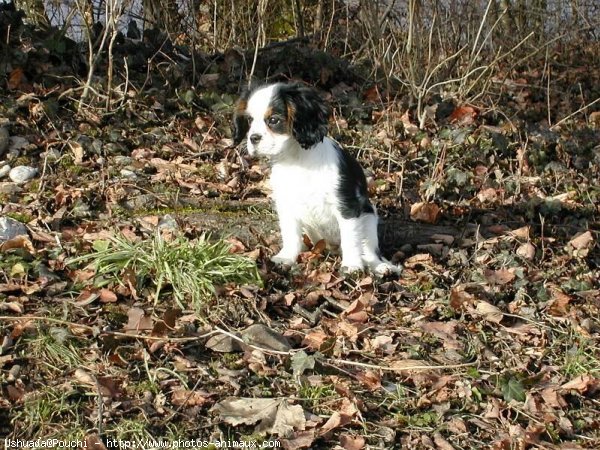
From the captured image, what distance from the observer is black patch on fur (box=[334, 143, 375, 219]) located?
5648 mm

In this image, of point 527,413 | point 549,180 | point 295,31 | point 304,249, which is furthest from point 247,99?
point 295,31

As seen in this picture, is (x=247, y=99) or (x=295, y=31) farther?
(x=295, y=31)

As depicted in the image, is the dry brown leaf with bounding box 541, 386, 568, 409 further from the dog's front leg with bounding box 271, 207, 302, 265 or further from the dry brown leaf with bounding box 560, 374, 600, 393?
the dog's front leg with bounding box 271, 207, 302, 265

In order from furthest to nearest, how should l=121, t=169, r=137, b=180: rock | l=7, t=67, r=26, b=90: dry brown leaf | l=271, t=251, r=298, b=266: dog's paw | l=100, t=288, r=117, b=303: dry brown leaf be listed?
l=7, t=67, r=26, b=90: dry brown leaf < l=121, t=169, r=137, b=180: rock < l=271, t=251, r=298, b=266: dog's paw < l=100, t=288, r=117, b=303: dry brown leaf

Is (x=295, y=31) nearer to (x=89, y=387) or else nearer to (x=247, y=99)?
(x=247, y=99)

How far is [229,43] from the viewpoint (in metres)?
9.20

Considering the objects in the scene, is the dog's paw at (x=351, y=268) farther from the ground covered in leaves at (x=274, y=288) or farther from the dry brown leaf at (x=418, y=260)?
the dry brown leaf at (x=418, y=260)

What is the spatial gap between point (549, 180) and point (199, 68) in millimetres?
3573

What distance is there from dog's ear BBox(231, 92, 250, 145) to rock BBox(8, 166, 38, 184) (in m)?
1.76

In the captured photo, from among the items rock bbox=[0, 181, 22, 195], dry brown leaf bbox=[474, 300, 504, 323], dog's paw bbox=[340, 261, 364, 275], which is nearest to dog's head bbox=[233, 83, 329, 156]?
dog's paw bbox=[340, 261, 364, 275]

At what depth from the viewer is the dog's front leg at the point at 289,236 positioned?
581cm

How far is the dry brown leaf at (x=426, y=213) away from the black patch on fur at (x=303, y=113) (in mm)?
1601

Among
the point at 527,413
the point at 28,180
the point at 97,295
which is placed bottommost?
the point at 527,413

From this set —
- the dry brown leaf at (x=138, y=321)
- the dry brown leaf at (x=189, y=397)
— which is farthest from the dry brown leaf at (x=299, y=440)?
the dry brown leaf at (x=138, y=321)
